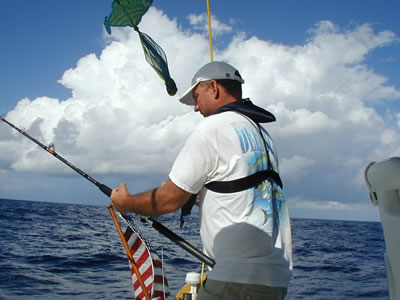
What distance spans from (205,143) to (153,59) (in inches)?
71.9

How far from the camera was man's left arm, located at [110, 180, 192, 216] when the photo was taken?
1.99 meters

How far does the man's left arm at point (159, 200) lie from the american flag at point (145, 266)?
2.49 ft

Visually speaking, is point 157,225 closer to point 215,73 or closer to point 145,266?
point 145,266

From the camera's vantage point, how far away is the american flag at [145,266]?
9.26 feet

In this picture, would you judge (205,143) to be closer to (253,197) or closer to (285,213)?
(253,197)

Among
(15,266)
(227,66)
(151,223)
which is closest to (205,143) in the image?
(227,66)

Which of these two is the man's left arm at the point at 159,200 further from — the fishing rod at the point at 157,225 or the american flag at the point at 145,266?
the american flag at the point at 145,266

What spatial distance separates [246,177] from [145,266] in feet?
4.23

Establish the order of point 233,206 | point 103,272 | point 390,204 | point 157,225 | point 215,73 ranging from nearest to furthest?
point 390,204, point 233,206, point 215,73, point 157,225, point 103,272

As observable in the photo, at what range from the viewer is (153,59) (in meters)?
3.56

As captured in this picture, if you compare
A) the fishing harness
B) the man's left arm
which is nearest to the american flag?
the fishing harness

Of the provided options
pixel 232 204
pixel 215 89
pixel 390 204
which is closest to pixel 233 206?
pixel 232 204

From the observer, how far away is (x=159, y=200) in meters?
2.03

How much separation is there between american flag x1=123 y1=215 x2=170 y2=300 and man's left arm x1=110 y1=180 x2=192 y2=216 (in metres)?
0.76
